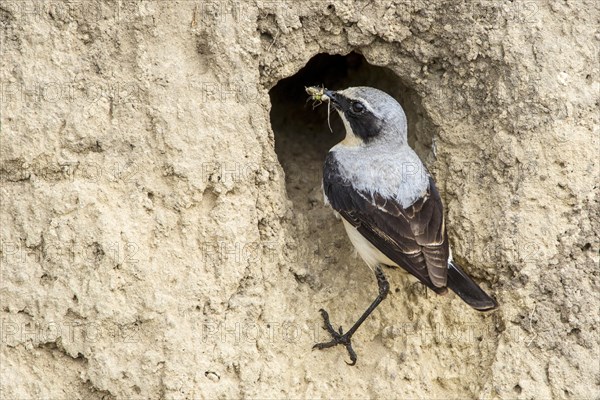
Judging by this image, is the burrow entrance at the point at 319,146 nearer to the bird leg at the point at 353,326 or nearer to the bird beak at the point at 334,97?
the bird leg at the point at 353,326

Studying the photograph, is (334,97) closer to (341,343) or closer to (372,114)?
(372,114)

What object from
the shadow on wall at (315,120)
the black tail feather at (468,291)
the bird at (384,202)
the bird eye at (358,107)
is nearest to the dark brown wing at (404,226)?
the bird at (384,202)

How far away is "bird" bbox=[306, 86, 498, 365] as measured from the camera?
215 inches

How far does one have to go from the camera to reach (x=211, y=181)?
539 cm

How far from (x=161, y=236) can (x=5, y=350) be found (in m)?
1.15

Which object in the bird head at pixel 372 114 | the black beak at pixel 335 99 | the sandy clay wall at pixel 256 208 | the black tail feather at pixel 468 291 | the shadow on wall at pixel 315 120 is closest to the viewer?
the sandy clay wall at pixel 256 208

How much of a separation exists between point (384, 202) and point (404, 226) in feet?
0.76

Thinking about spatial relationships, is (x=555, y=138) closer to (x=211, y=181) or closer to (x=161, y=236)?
(x=211, y=181)

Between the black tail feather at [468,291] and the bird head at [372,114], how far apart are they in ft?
3.41

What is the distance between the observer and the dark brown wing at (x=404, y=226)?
541 centimetres

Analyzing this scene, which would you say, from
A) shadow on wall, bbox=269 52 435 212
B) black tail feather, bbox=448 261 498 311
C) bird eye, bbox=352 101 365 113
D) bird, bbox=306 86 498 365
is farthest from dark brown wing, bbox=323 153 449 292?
shadow on wall, bbox=269 52 435 212

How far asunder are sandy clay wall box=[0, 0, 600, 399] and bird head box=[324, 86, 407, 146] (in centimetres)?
32

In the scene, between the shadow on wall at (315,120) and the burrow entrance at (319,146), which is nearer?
the burrow entrance at (319,146)

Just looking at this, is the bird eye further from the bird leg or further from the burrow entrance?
the bird leg
